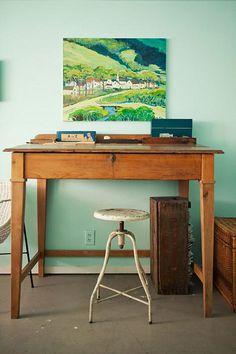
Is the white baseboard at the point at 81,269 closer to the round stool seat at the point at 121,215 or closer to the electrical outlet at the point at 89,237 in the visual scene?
the electrical outlet at the point at 89,237

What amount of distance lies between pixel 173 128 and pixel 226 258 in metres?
1.04

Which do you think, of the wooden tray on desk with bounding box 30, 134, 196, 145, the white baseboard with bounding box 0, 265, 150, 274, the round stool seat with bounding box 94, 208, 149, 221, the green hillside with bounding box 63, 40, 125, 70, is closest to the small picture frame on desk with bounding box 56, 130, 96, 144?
the wooden tray on desk with bounding box 30, 134, 196, 145

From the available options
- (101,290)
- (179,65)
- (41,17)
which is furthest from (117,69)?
(101,290)

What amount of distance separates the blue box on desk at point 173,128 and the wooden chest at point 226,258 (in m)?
0.69

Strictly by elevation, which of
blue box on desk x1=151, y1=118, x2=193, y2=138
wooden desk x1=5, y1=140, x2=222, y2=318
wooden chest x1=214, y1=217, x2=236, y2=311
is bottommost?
wooden chest x1=214, y1=217, x2=236, y2=311

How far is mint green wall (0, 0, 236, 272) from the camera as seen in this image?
10.8 ft

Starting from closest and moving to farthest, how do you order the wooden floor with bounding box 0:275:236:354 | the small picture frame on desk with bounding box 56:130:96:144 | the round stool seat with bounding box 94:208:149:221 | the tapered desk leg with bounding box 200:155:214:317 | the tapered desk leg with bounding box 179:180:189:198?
the wooden floor with bounding box 0:275:236:354
the round stool seat with bounding box 94:208:149:221
the tapered desk leg with bounding box 200:155:214:317
the small picture frame on desk with bounding box 56:130:96:144
the tapered desk leg with bounding box 179:180:189:198

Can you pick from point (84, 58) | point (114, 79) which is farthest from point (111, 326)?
point (84, 58)

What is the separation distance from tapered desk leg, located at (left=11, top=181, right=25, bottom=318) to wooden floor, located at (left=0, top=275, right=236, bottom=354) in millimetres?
112

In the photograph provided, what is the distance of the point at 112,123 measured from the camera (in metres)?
3.36

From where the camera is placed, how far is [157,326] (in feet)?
7.82

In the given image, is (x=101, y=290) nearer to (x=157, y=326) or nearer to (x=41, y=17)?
(x=157, y=326)

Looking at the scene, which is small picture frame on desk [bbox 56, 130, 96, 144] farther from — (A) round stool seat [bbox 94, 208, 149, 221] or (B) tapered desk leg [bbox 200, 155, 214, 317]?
(B) tapered desk leg [bbox 200, 155, 214, 317]

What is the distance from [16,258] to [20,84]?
147 centimetres
